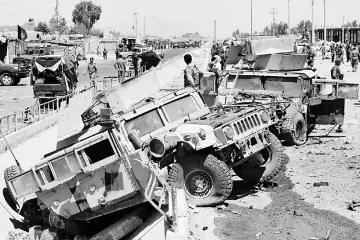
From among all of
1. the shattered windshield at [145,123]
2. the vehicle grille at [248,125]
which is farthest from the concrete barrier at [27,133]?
the vehicle grille at [248,125]

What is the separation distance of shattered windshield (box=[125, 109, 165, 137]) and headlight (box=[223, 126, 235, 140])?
109cm

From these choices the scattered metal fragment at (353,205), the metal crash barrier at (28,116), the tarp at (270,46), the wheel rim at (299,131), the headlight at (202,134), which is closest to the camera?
the headlight at (202,134)

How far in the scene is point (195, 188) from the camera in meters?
9.84

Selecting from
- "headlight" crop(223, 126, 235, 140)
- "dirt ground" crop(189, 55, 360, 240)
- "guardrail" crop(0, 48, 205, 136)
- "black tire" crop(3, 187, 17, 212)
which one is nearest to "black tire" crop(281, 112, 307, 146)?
"dirt ground" crop(189, 55, 360, 240)

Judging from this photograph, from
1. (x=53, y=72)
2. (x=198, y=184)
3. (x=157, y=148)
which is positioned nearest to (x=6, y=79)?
(x=53, y=72)

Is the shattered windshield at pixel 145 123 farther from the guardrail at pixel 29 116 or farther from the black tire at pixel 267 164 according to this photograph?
the black tire at pixel 267 164

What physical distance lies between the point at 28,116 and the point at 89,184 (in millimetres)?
5734

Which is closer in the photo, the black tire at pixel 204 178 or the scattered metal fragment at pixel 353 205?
the black tire at pixel 204 178

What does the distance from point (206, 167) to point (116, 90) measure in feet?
7.22

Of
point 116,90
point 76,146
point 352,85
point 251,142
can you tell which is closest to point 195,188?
point 251,142

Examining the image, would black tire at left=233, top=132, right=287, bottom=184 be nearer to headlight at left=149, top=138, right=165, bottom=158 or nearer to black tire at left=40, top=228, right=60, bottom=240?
headlight at left=149, top=138, right=165, bottom=158

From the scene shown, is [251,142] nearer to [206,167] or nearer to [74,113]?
[206,167]

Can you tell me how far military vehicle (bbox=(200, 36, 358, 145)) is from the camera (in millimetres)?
14117

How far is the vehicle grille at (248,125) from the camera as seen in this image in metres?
9.91
